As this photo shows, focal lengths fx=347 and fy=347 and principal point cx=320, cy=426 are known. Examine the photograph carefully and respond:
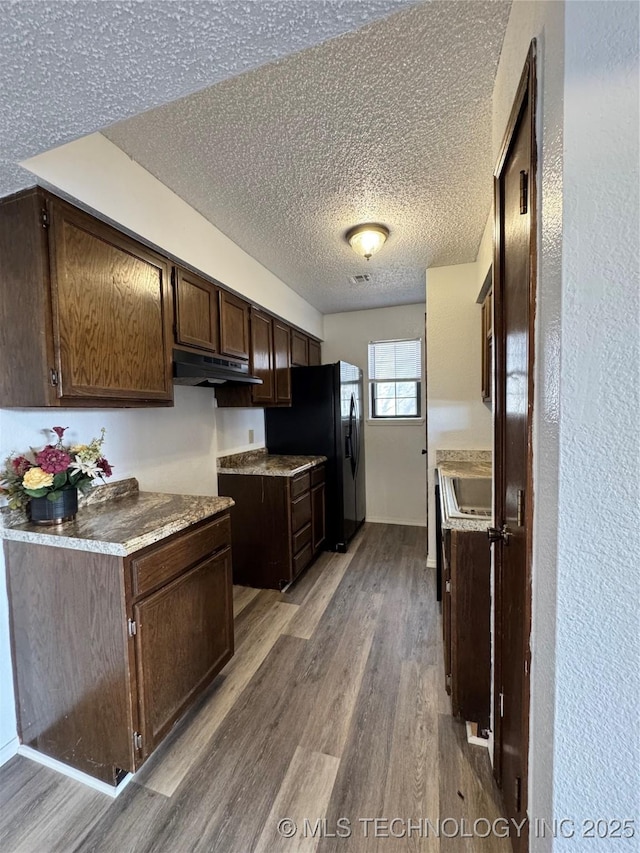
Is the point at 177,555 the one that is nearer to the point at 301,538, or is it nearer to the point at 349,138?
the point at 301,538

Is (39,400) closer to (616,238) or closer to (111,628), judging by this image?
(111,628)

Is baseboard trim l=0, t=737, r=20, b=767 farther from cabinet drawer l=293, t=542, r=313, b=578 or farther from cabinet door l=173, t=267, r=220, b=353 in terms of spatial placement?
cabinet door l=173, t=267, r=220, b=353

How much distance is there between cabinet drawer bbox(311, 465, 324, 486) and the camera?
3070 millimetres

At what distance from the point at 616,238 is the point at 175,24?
0.97 meters

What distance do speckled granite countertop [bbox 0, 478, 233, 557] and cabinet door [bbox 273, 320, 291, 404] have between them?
1.53 metres

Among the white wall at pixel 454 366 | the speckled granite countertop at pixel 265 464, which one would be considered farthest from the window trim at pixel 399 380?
the speckled granite countertop at pixel 265 464

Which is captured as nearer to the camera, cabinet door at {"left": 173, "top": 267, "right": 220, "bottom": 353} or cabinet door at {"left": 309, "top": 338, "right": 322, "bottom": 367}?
cabinet door at {"left": 173, "top": 267, "right": 220, "bottom": 353}

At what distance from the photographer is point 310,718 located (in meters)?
1.56

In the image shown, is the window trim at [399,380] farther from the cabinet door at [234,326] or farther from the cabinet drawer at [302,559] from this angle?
the cabinet door at [234,326]

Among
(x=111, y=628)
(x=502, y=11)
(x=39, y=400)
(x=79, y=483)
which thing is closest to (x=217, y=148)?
(x=502, y=11)

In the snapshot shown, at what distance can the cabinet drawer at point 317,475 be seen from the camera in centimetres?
307

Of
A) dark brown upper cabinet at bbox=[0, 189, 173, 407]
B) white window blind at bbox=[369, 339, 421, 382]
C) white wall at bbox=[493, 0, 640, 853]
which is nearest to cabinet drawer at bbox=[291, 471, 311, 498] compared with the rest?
dark brown upper cabinet at bbox=[0, 189, 173, 407]

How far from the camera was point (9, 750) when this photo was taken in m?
1.41

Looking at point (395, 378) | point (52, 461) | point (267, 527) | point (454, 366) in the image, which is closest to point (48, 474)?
point (52, 461)
